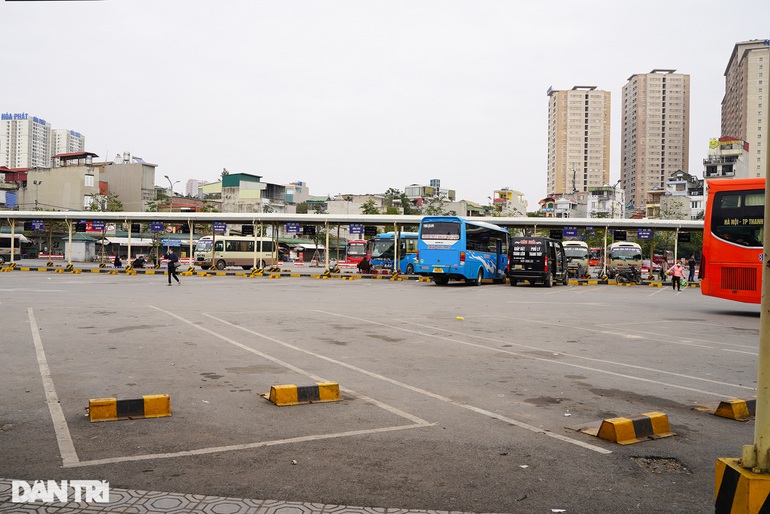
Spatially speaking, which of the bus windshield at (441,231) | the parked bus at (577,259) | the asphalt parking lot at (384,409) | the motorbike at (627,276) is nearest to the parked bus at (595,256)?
the parked bus at (577,259)

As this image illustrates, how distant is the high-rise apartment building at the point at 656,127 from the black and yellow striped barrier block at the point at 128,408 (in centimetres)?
16454

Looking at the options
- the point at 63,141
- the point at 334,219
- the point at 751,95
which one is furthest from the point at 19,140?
the point at 751,95

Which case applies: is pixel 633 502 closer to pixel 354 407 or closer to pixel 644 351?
pixel 354 407

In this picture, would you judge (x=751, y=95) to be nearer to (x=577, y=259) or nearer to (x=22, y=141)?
(x=577, y=259)

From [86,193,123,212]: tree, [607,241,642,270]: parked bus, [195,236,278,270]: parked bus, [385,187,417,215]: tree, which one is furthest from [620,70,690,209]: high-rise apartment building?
[195,236,278,270]: parked bus

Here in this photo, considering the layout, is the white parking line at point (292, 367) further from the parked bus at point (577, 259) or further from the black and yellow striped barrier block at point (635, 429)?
the parked bus at point (577, 259)

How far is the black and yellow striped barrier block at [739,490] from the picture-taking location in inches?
125

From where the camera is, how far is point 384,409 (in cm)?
632

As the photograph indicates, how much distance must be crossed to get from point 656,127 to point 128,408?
579ft

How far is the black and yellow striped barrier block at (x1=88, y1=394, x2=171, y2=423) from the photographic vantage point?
18.7 ft

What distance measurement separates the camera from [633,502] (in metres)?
4.08

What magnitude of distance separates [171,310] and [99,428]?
10.8 m

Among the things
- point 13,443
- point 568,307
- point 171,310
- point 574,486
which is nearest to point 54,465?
point 13,443

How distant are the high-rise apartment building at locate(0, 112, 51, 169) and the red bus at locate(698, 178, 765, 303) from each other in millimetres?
158967
